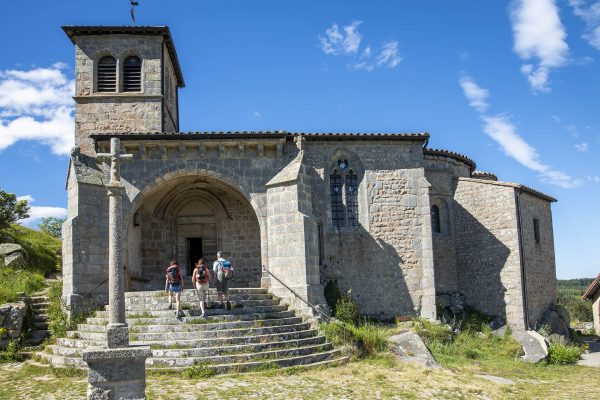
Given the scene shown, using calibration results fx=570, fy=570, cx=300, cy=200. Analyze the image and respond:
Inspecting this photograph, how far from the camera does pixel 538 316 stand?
825 inches

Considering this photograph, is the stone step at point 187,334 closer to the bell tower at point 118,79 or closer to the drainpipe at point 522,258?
the bell tower at point 118,79

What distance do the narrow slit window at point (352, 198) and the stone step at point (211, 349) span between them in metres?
6.11

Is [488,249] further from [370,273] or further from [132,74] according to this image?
[132,74]

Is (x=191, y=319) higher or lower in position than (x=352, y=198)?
lower

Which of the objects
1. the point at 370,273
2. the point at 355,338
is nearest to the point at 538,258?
the point at 370,273

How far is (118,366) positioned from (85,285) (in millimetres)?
8333

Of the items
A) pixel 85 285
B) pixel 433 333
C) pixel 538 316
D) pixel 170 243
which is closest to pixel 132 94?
pixel 170 243

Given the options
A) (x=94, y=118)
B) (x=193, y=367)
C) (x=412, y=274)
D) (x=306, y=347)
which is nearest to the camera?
(x=193, y=367)

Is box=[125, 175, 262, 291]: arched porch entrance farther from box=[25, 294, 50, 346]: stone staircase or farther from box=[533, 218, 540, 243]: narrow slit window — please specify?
box=[533, 218, 540, 243]: narrow slit window

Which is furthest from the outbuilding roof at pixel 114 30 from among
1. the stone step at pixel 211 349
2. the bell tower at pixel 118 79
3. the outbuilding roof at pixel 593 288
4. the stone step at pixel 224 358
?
the outbuilding roof at pixel 593 288

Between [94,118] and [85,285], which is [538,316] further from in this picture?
[94,118]

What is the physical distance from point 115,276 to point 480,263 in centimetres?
1509

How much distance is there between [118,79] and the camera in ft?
69.2

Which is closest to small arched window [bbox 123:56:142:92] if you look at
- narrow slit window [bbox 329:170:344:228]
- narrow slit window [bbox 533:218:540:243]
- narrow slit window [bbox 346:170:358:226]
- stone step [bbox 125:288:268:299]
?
narrow slit window [bbox 329:170:344:228]
